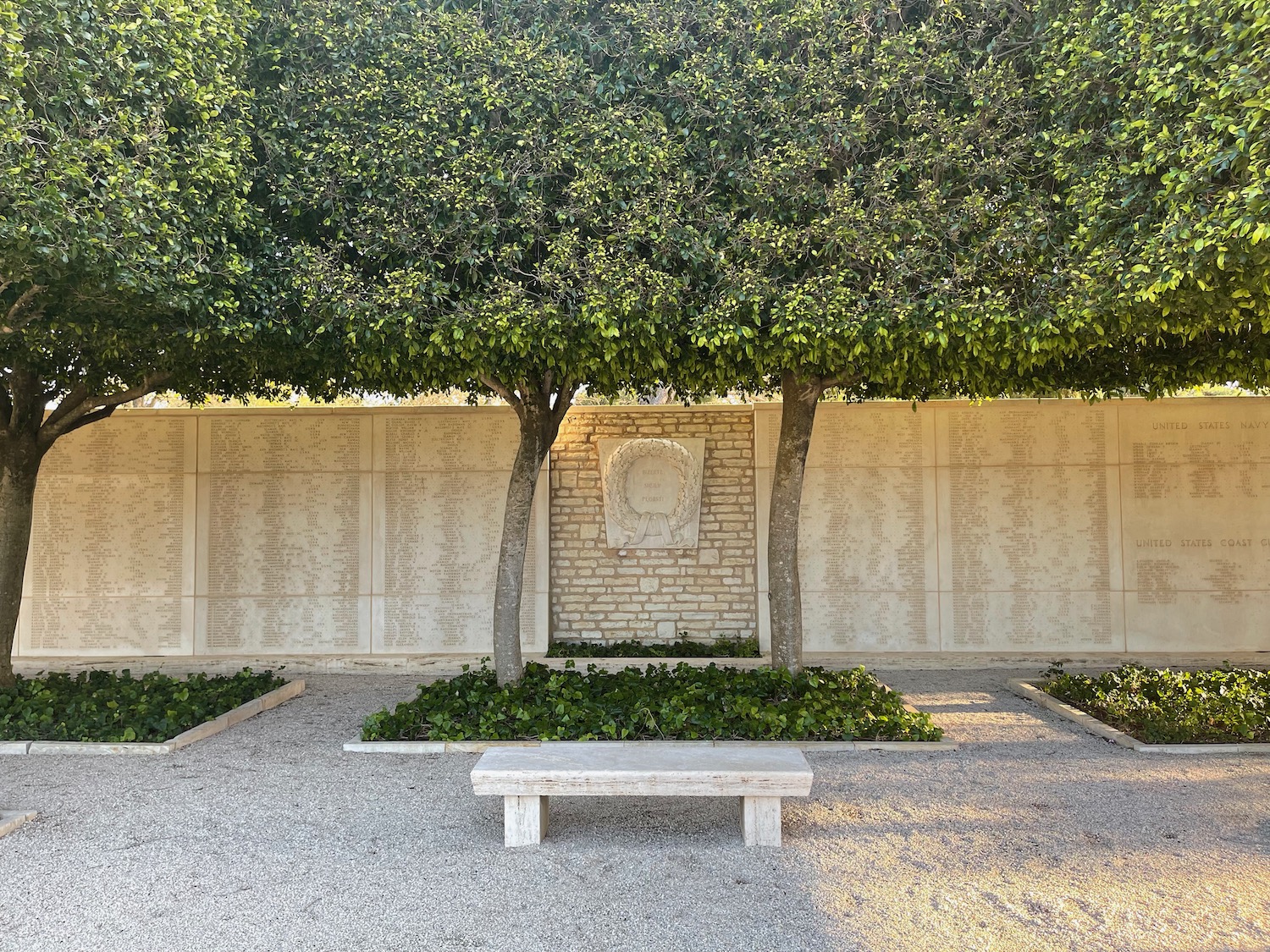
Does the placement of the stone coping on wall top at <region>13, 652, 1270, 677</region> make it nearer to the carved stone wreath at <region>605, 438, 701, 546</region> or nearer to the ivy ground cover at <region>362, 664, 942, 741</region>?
the carved stone wreath at <region>605, 438, 701, 546</region>

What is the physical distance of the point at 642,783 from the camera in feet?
12.2

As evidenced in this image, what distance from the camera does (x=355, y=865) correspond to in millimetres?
3590

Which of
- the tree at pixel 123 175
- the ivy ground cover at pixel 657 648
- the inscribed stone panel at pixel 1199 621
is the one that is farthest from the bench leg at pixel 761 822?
the inscribed stone panel at pixel 1199 621

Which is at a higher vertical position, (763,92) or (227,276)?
(763,92)

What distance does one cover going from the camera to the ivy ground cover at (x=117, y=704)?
570 centimetres

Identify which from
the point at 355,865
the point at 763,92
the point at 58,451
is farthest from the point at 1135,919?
the point at 58,451

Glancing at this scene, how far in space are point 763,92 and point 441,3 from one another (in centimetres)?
196

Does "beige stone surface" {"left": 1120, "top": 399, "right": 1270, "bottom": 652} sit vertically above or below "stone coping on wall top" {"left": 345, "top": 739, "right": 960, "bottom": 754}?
above

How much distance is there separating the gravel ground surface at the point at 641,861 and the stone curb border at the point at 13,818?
0.05m

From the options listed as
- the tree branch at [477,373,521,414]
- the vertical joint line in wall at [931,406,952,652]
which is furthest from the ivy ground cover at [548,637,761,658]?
the tree branch at [477,373,521,414]

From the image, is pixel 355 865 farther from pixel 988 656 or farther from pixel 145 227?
pixel 988 656

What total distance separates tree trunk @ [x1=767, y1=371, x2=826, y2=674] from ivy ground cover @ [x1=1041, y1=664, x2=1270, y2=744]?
215 cm

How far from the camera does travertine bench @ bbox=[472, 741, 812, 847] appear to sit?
3705mm

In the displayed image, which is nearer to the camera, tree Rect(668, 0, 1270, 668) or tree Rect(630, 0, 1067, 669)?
tree Rect(668, 0, 1270, 668)
